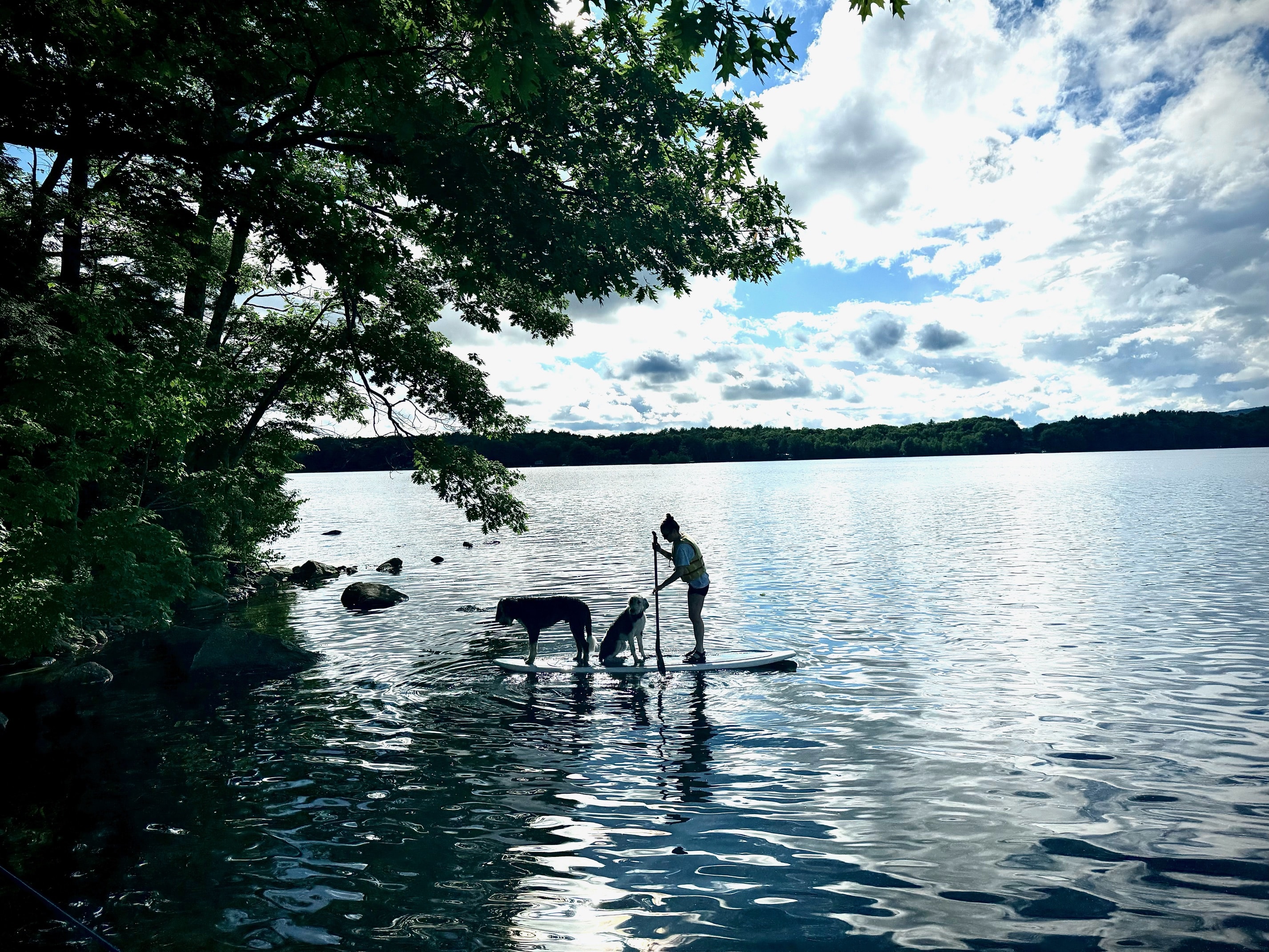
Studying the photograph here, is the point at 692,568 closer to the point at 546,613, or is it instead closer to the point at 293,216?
the point at 546,613

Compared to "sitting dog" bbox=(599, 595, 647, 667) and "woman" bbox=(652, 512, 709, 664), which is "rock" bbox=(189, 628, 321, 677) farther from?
"woman" bbox=(652, 512, 709, 664)

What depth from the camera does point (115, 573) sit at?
1600 cm

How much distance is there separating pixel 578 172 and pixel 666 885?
1222 centimetres

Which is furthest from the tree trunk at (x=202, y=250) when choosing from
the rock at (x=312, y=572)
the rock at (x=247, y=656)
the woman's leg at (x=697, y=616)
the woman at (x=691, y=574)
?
the rock at (x=312, y=572)

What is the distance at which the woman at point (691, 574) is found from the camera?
1603cm

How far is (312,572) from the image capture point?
3681cm

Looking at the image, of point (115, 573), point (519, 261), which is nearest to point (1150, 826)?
point (519, 261)

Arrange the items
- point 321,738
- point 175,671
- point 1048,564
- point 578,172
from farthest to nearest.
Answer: point 1048,564, point 175,671, point 578,172, point 321,738

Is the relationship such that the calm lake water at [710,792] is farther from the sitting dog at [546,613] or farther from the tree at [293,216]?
the tree at [293,216]

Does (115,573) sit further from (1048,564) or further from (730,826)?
(1048,564)

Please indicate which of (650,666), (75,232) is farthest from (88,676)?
(650,666)

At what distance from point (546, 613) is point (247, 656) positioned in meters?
8.07

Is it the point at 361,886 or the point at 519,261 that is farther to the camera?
the point at 519,261

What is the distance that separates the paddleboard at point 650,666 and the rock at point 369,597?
1206 centimetres
